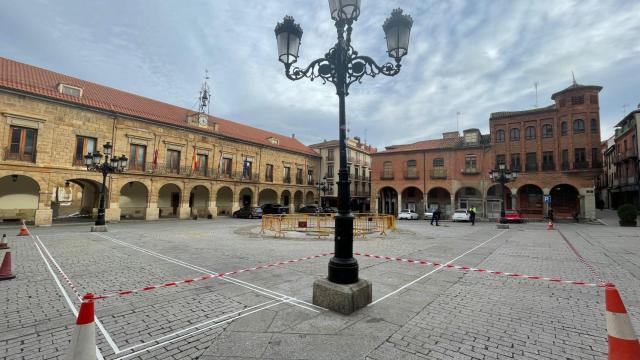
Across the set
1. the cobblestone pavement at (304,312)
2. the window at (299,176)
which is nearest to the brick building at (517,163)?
the window at (299,176)

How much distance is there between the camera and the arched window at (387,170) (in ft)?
122

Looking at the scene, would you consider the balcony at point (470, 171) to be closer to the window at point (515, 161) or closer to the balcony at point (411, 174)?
the window at point (515, 161)

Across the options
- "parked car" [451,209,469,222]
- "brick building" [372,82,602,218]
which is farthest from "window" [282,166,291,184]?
"parked car" [451,209,469,222]

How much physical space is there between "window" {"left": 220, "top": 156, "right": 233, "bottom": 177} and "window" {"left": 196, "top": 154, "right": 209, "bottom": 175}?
5.74 ft

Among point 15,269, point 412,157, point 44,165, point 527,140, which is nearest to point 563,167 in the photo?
point 527,140

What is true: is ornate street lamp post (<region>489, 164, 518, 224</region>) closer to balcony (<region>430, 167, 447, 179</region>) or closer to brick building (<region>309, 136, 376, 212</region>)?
balcony (<region>430, 167, 447, 179</region>)

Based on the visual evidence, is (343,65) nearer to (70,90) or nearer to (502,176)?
(502,176)

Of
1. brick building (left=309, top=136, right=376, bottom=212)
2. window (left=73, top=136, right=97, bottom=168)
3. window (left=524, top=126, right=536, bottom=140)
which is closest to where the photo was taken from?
window (left=73, top=136, right=97, bottom=168)

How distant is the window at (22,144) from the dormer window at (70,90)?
12.7ft

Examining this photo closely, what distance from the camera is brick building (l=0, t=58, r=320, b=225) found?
760 inches

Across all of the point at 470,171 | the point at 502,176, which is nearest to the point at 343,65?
the point at 502,176

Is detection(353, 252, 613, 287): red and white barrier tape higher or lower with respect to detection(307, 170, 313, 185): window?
lower

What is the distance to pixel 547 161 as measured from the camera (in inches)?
1141

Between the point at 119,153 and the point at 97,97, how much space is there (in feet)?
17.3
